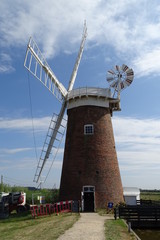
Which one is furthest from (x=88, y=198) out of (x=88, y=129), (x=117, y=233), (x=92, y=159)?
(x=117, y=233)

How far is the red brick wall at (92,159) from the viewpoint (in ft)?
65.4

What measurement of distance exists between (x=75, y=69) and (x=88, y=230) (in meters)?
16.3

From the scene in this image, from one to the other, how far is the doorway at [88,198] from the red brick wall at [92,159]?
31 centimetres

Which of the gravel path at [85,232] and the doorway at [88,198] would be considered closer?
the gravel path at [85,232]

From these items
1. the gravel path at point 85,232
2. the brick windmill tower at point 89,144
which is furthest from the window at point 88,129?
the gravel path at point 85,232

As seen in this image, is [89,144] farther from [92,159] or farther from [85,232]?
[85,232]

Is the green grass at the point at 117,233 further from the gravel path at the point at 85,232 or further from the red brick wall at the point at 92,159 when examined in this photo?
the red brick wall at the point at 92,159

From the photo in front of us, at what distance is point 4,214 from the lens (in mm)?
20797

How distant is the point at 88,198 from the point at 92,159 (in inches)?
119

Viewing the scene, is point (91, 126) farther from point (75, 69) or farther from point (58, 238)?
point (58, 238)

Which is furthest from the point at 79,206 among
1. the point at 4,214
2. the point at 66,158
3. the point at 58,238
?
the point at 58,238

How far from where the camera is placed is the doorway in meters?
19.6

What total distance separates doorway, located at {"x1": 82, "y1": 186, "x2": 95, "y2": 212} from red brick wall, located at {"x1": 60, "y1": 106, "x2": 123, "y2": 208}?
0.31 m

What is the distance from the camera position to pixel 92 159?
2036 centimetres
